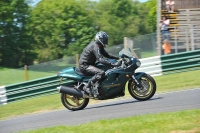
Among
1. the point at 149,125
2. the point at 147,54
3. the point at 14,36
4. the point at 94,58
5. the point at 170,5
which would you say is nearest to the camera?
the point at 149,125

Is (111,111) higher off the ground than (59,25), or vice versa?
(59,25)

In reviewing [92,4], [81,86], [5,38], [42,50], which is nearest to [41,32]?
[42,50]

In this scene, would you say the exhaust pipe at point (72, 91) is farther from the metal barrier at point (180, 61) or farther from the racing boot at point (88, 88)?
the metal barrier at point (180, 61)

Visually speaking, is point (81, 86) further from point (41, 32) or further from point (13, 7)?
point (41, 32)

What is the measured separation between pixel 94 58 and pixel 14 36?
188ft

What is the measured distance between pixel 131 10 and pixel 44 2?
2546 cm

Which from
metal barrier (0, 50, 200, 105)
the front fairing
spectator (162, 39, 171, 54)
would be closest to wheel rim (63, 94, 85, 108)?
the front fairing

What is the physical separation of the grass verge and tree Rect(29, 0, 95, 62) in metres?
61.2

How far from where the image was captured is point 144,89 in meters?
11.3

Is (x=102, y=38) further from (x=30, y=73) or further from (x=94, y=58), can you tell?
(x=30, y=73)

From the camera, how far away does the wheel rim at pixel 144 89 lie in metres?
11.3

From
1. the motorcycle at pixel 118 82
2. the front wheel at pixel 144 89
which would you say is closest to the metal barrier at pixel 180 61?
the motorcycle at pixel 118 82

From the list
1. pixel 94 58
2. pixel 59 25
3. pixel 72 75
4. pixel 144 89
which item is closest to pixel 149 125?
pixel 144 89

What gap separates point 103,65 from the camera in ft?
37.9
